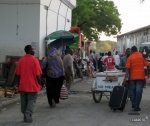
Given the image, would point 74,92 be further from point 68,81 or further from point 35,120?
point 35,120

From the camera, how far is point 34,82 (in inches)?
347

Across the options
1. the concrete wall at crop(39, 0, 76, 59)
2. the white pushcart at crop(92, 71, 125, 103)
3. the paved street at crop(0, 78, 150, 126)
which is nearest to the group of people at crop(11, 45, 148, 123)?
the paved street at crop(0, 78, 150, 126)

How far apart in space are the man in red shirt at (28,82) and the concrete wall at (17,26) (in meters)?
8.95

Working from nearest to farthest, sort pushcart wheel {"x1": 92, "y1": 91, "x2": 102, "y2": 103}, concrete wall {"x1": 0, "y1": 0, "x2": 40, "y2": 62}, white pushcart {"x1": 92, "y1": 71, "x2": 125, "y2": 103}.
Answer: white pushcart {"x1": 92, "y1": 71, "x2": 125, "y2": 103} < pushcart wheel {"x1": 92, "y1": 91, "x2": 102, "y2": 103} < concrete wall {"x1": 0, "y1": 0, "x2": 40, "y2": 62}

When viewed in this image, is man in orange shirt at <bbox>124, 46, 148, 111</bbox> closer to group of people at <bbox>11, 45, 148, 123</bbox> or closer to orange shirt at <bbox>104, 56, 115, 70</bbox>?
group of people at <bbox>11, 45, 148, 123</bbox>

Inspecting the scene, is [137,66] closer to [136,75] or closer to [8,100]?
[136,75]

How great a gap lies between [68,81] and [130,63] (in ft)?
14.6

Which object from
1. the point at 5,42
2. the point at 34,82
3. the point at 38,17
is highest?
the point at 38,17

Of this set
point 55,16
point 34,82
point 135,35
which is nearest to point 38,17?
point 55,16

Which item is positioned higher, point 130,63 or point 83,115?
point 130,63

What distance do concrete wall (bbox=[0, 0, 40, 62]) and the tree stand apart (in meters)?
26.0

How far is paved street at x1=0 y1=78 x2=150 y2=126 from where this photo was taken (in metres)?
8.72

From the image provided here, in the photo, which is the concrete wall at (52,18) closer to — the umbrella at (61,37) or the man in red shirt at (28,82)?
the umbrella at (61,37)

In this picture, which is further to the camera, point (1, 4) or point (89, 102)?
point (1, 4)
